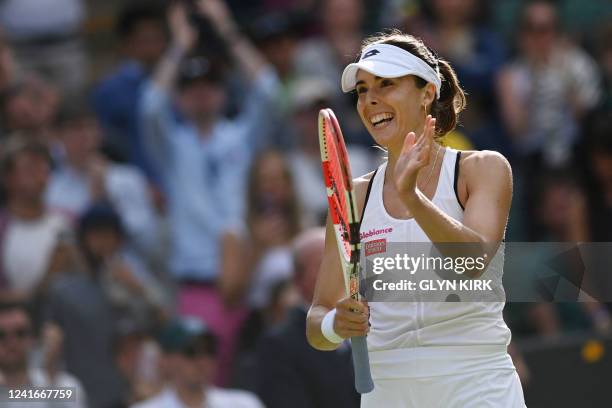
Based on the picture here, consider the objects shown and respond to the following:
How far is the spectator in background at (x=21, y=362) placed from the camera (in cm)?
684

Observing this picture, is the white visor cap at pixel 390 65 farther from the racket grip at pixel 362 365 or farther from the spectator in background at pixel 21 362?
the spectator in background at pixel 21 362

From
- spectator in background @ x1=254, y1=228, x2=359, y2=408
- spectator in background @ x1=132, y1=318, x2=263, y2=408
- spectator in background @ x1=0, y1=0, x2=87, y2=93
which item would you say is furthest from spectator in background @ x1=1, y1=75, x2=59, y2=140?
spectator in background @ x1=254, y1=228, x2=359, y2=408

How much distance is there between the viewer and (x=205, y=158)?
9.02 m

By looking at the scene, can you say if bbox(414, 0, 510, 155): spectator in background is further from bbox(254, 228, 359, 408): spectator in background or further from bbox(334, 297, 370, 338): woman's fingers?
bbox(334, 297, 370, 338): woman's fingers

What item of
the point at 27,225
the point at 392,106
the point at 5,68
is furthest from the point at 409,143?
the point at 5,68

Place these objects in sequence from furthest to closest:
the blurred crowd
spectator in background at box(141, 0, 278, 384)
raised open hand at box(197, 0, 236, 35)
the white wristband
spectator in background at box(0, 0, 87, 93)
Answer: spectator in background at box(0, 0, 87, 93) → raised open hand at box(197, 0, 236, 35) → spectator in background at box(141, 0, 278, 384) → the blurred crowd → the white wristband

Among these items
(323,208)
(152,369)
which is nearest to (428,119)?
(152,369)

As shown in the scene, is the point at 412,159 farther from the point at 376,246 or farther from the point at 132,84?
the point at 132,84

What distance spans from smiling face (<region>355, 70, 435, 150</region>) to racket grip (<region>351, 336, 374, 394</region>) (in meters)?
0.64

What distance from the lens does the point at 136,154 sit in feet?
31.9

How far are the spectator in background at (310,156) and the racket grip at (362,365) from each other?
4546 millimetres

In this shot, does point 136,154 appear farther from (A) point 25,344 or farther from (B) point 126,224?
(A) point 25,344

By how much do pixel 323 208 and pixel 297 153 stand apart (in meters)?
0.47

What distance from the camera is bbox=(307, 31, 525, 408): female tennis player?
4.16 m
